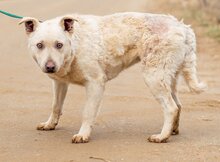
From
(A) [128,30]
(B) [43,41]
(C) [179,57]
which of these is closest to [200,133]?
(C) [179,57]

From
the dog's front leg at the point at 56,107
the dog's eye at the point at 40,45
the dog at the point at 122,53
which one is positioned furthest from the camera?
the dog's front leg at the point at 56,107

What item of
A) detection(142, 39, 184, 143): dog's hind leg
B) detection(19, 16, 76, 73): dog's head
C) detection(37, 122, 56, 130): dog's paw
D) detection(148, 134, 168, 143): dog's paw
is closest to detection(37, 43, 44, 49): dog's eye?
detection(19, 16, 76, 73): dog's head

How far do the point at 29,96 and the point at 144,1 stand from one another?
24.2m

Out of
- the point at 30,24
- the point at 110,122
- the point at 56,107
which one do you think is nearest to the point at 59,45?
the point at 30,24

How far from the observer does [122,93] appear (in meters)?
11.5

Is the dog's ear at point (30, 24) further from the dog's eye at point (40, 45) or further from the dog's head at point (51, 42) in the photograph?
the dog's eye at point (40, 45)

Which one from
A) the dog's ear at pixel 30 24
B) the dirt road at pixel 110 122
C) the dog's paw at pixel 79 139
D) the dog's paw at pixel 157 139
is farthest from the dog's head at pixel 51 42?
the dog's paw at pixel 157 139

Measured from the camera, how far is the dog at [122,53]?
8.01 metres

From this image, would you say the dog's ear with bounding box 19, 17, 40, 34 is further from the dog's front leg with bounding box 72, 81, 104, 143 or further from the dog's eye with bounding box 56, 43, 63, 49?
the dog's front leg with bounding box 72, 81, 104, 143

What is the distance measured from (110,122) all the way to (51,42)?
6.50 feet

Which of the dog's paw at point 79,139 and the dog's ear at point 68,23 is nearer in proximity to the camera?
the dog's ear at point 68,23

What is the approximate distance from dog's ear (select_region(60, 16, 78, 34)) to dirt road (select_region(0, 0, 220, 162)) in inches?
52.0

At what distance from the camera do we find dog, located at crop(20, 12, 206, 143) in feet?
26.3

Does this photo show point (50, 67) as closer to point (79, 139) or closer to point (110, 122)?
point (79, 139)
